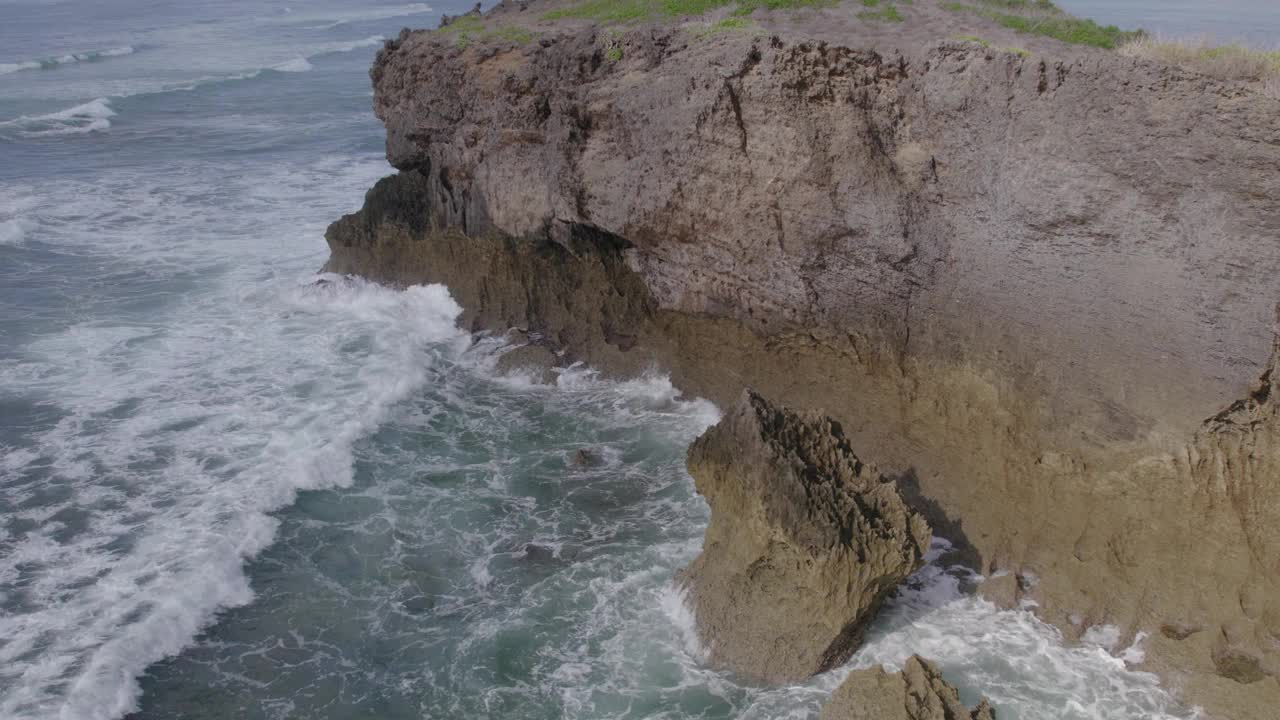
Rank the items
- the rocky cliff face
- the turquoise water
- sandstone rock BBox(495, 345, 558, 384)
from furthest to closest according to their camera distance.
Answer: the turquoise water → sandstone rock BBox(495, 345, 558, 384) → the rocky cliff face

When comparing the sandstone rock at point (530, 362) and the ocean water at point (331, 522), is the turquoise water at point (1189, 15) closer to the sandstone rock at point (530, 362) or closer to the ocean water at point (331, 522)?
the sandstone rock at point (530, 362)

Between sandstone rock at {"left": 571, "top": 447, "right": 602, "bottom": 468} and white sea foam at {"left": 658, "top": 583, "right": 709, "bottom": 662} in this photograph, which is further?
sandstone rock at {"left": 571, "top": 447, "right": 602, "bottom": 468}

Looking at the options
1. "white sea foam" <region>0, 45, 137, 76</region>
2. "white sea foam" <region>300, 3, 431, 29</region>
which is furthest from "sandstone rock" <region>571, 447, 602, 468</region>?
"white sea foam" <region>300, 3, 431, 29</region>

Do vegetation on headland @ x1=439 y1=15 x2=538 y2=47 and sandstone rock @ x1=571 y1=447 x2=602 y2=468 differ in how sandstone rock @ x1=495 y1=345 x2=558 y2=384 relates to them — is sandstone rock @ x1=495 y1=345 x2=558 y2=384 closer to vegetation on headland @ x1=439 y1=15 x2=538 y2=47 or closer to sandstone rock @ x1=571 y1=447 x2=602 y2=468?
sandstone rock @ x1=571 y1=447 x2=602 y2=468

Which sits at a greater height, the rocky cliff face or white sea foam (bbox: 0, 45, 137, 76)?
white sea foam (bbox: 0, 45, 137, 76)

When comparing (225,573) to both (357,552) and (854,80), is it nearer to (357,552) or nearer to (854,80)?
(357,552)

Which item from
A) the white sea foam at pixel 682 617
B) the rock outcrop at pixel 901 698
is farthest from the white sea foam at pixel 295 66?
the rock outcrop at pixel 901 698

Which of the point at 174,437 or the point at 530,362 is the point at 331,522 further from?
the point at 530,362
